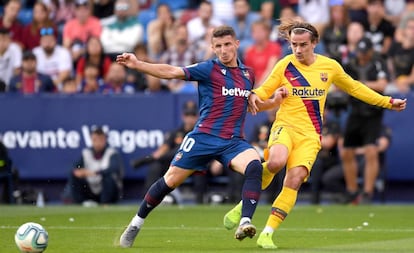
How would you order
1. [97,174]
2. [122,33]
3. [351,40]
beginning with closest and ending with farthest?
[97,174] → [351,40] → [122,33]

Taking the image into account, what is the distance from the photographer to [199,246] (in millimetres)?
11797

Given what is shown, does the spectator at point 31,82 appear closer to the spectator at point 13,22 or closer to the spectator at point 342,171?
the spectator at point 13,22

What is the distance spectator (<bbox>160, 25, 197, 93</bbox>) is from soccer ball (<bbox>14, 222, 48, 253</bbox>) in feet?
37.0

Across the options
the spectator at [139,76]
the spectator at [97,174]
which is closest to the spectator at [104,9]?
the spectator at [139,76]

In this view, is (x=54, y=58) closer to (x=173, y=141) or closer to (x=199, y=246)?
(x=173, y=141)

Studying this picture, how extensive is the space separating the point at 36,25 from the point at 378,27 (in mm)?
7236

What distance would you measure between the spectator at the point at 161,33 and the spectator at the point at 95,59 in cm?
92

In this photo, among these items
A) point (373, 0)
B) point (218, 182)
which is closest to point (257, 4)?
point (373, 0)

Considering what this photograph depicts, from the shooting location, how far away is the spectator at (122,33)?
2305 cm

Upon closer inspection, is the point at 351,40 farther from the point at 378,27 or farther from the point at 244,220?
the point at 244,220

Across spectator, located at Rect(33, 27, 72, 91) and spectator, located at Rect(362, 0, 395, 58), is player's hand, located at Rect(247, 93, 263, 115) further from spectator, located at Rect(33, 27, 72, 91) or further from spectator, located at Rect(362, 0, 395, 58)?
spectator, located at Rect(33, 27, 72, 91)

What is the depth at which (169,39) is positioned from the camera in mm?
22781

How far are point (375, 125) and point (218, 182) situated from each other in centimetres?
319

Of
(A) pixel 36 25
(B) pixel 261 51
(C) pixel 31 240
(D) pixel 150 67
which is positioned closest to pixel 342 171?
(B) pixel 261 51
